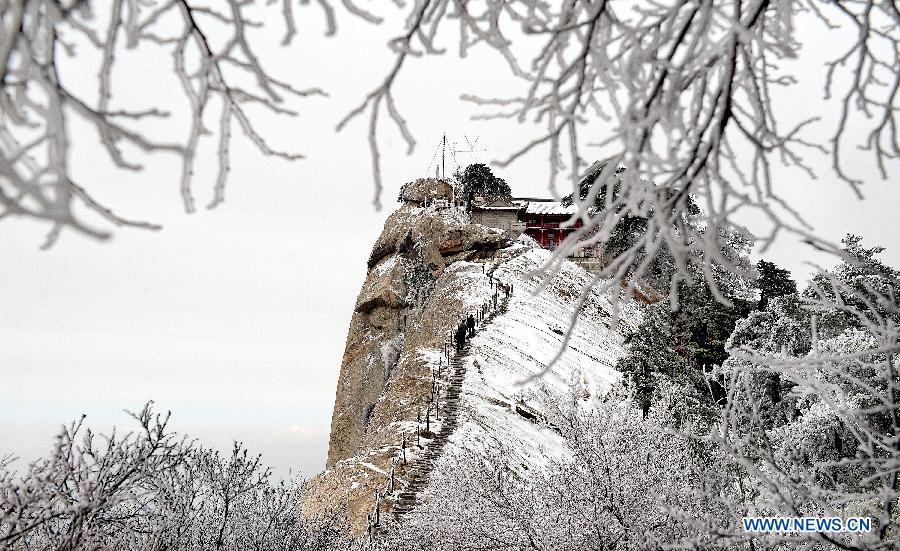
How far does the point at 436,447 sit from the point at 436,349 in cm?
885

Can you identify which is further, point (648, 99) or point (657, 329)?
point (657, 329)

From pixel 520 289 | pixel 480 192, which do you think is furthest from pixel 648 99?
pixel 480 192

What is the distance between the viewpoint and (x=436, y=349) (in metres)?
26.2

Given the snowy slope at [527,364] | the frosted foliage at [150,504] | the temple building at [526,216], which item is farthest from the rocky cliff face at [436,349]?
the temple building at [526,216]

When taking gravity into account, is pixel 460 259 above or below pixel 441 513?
above

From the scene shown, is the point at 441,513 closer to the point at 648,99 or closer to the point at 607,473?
the point at 607,473

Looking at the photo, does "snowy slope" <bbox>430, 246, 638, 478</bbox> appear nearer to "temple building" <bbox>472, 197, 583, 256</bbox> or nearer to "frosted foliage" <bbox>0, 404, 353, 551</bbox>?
"frosted foliage" <bbox>0, 404, 353, 551</bbox>

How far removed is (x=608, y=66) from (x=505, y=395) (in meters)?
19.9

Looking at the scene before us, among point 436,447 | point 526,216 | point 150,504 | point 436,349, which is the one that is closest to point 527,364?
point 436,349

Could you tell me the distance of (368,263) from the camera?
44.3m

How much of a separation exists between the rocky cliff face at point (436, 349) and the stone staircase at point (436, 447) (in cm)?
16

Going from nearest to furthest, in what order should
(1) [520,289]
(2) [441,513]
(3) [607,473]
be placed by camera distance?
(3) [607,473] → (2) [441,513] → (1) [520,289]

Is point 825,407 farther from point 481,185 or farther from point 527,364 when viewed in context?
point 481,185

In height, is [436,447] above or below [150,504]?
above
